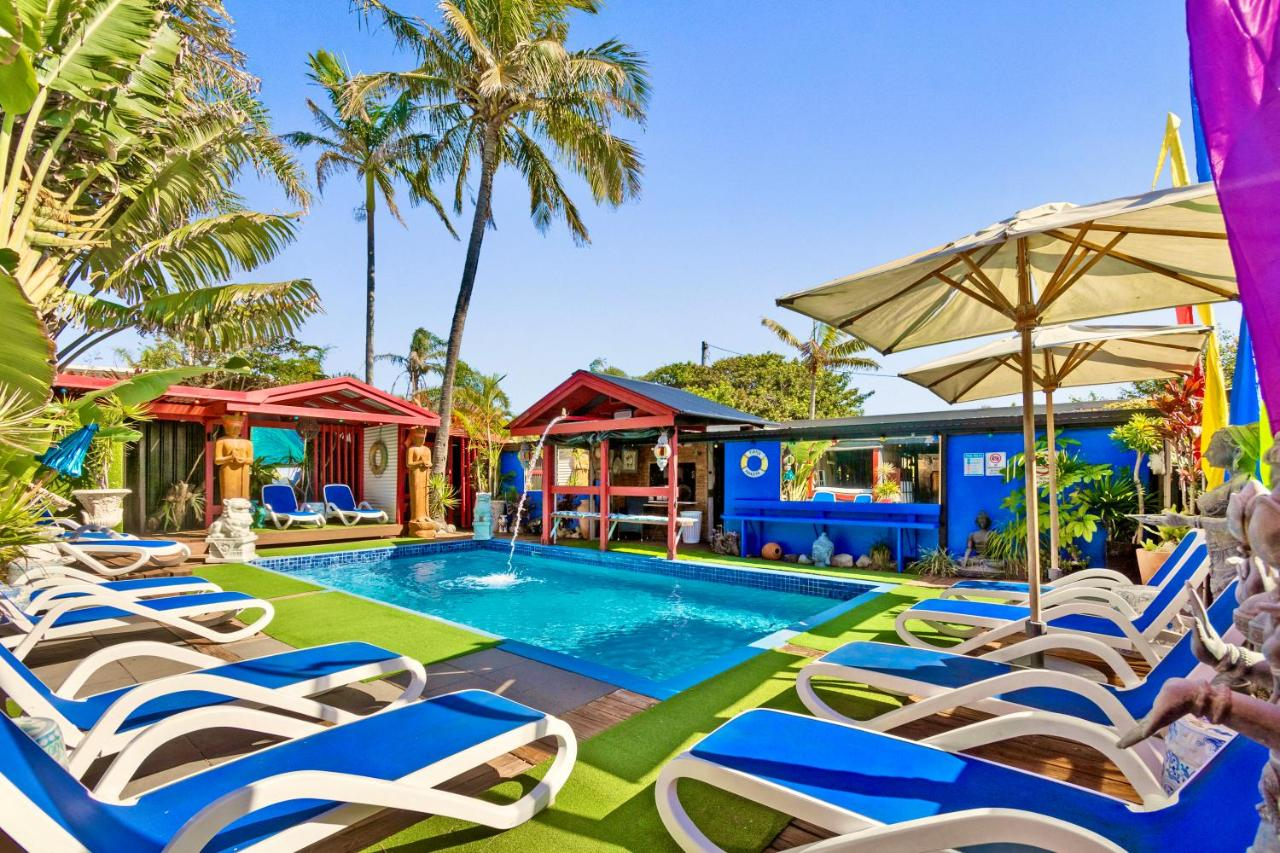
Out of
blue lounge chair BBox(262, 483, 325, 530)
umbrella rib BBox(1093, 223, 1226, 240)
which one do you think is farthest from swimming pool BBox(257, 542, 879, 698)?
umbrella rib BBox(1093, 223, 1226, 240)

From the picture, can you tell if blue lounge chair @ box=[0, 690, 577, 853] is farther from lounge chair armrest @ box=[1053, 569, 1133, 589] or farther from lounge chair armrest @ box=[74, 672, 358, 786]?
lounge chair armrest @ box=[1053, 569, 1133, 589]

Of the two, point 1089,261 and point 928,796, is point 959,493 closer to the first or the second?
point 1089,261

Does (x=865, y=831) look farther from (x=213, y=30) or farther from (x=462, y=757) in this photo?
(x=213, y=30)

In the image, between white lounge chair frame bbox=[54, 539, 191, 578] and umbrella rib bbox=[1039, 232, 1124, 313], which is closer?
umbrella rib bbox=[1039, 232, 1124, 313]

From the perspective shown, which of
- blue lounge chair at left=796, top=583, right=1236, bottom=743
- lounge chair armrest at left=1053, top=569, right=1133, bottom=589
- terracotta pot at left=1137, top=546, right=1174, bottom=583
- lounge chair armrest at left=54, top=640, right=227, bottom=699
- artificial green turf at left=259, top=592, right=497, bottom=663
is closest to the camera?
blue lounge chair at left=796, top=583, right=1236, bottom=743

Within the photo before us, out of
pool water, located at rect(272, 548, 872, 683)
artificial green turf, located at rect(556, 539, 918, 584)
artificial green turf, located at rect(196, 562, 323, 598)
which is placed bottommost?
pool water, located at rect(272, 548, 872, 683)

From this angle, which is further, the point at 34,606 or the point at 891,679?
the point at 34,606

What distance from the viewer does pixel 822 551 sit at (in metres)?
10.6

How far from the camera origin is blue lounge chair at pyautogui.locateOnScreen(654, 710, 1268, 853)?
164 centimetres

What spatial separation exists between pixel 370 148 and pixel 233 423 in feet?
33.1

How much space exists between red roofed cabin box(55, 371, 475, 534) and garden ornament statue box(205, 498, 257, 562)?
7.80 feet

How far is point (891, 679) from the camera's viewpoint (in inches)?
126

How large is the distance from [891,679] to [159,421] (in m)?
16.7

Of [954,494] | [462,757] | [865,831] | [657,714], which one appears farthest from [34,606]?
[954,494]
